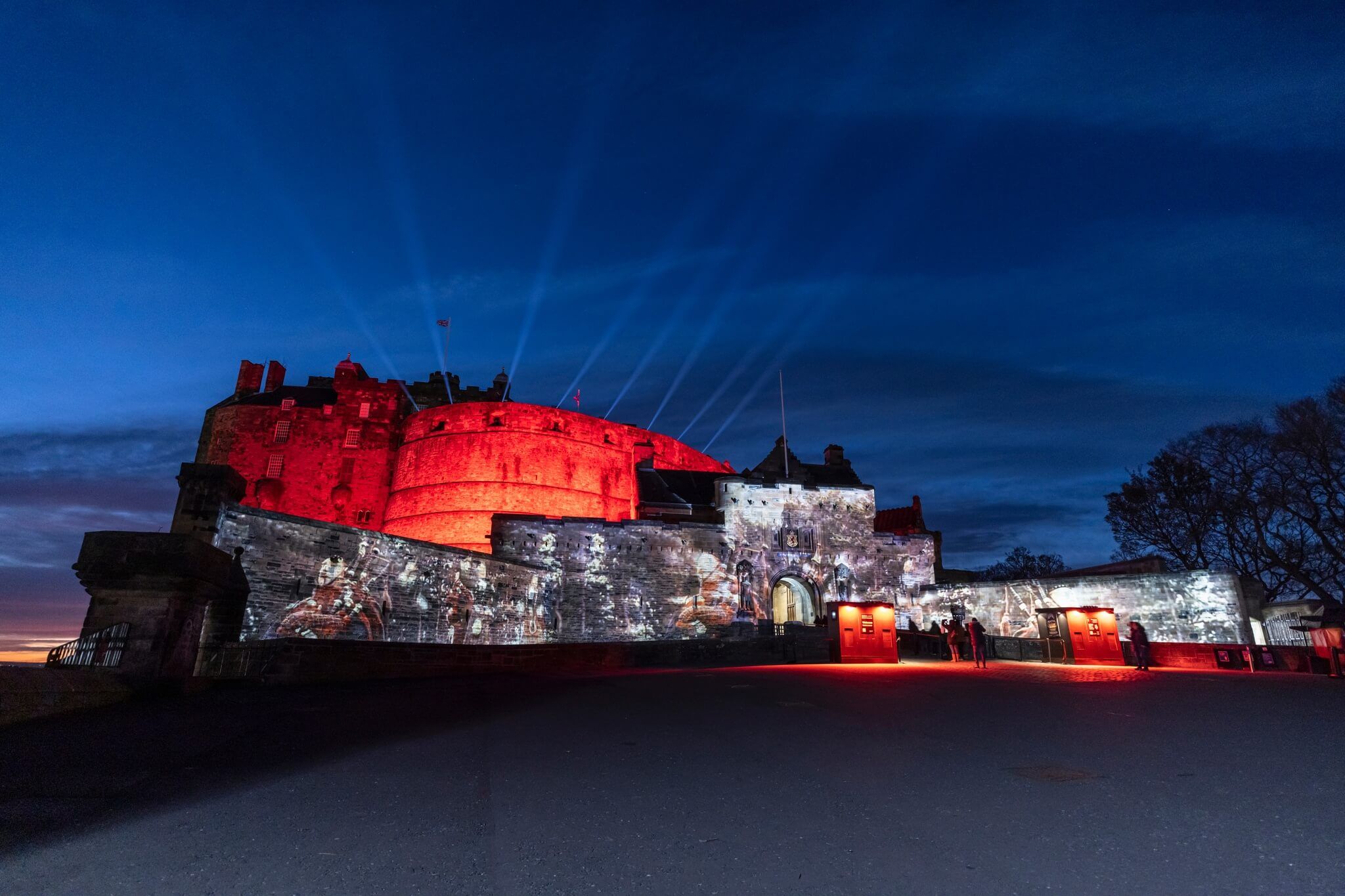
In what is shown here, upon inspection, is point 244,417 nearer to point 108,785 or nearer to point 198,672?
point 198,672

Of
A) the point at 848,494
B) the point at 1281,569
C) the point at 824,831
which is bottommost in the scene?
the point at 824,831

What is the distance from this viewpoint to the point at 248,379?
38.8m

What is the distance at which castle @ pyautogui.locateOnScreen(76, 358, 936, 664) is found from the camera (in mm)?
14414

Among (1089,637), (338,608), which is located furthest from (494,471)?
(1089,637)

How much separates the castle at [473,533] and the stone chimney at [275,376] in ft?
0.47

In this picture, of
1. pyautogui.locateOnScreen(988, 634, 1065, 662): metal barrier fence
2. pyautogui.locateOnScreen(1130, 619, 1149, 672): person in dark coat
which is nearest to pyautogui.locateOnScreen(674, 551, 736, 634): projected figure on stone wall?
pyautogui.locateOnScreen(988, 634, 1065, 662): metal barrier fence

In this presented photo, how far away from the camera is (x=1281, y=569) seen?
979 inches

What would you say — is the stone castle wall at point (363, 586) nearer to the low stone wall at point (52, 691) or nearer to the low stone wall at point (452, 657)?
the low stone wall at point (452, 657)

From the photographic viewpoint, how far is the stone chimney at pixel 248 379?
125 feet

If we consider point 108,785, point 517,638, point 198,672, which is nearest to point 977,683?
point 108,785

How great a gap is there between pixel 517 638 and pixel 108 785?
19.3 metres

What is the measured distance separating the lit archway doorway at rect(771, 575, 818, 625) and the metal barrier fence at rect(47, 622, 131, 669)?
969 inches

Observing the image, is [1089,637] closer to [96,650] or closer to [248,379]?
[96,650]

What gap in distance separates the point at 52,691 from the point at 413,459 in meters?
30.3
